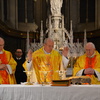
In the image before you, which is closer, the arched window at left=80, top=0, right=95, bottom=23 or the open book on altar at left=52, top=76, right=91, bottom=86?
the open book on altar at left=52, top=76, right=91, bottom=86

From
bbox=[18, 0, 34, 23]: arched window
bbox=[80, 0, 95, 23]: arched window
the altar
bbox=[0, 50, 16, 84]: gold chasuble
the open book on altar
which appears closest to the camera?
the altar

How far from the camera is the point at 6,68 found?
17.5ft

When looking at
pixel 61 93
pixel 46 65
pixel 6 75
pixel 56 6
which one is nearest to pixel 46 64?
pixel 46 65

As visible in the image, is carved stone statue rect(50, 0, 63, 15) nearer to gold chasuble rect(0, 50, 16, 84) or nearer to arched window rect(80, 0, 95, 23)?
arched window rect(80, 0, 95, 23)

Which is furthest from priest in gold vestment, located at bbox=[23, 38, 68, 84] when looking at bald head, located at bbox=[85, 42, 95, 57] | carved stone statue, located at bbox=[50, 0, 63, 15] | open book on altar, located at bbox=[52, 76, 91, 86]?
carved stone statue, located at bbox=[50, 0, 63, 15]

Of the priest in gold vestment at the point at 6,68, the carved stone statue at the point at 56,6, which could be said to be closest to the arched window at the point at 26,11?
the carved stone statue at the point at 56,6

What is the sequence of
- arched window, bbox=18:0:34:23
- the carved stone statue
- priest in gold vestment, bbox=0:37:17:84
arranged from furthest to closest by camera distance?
1. arched window, bbox=18:0:34:23
2. the carved stone statue
3. priest in gold vestment, bbox=0:37:17:84

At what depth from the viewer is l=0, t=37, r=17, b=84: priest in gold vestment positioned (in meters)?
5.38

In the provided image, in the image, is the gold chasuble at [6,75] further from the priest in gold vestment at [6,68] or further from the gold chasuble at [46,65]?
the gold chasuble at [46,65]

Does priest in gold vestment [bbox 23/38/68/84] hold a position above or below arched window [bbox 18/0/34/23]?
below

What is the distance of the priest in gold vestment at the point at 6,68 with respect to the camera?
5383 millimetres

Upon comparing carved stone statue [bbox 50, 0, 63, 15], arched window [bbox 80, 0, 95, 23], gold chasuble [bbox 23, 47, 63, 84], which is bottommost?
gold chasuble [bbox 23, 47, 63, 84]

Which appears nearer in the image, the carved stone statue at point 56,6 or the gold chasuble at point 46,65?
the gold chasuble at point 46,65

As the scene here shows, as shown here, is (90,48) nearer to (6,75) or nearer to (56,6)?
(6,75)
